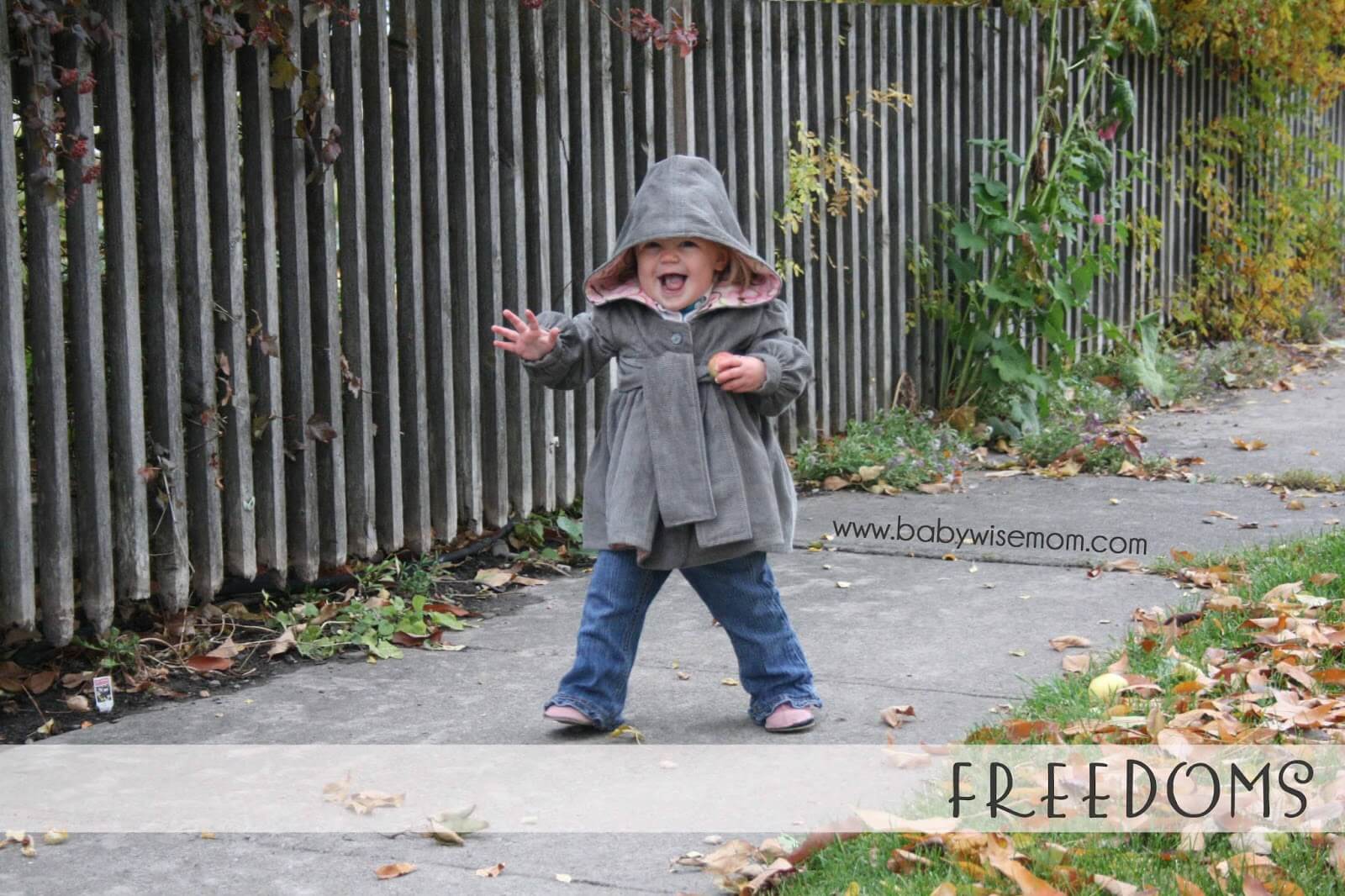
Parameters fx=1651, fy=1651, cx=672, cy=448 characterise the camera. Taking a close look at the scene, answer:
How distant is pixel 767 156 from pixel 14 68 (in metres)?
3.70

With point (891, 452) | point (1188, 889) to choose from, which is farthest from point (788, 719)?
point (891, 452)

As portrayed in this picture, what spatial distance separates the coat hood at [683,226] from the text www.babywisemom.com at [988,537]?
2.17 meters

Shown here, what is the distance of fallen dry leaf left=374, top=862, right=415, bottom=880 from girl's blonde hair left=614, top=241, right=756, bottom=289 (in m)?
1.68

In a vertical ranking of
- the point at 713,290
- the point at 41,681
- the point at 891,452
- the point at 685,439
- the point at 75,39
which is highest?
the point at 75,39

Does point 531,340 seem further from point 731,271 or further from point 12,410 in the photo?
point 12,410

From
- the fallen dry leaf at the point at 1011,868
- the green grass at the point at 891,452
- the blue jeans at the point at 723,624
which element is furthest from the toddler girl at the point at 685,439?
the green grass at the point at 891,452

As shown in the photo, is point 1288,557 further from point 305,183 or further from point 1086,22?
point 1086,22

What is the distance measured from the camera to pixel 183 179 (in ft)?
15.5

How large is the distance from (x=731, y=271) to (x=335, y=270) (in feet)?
5.22

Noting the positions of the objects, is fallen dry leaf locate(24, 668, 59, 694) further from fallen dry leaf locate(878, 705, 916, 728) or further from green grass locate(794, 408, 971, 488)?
green grass locate(794, 408, 971, 488)

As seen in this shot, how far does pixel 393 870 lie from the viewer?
3.13 meters

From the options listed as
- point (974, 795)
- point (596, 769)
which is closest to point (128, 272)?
point (596, 769)

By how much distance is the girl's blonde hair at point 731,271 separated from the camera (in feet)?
13.7

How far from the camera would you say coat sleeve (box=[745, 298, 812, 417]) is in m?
4.00
